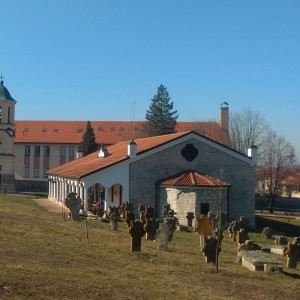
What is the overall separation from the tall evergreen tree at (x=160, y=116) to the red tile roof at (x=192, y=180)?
45903 millimetres

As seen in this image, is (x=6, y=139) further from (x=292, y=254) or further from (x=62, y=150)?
(x=292, y=254)

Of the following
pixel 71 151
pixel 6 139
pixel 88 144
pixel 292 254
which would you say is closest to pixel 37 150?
pixel 71 151

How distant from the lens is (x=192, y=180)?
3212 cm

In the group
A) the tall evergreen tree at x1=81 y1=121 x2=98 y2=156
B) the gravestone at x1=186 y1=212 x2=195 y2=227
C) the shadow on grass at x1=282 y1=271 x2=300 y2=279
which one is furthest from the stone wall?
the tall evergreen tree at x1=81 y1=121 x2=98 y2=156

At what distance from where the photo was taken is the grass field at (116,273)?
11062 mm

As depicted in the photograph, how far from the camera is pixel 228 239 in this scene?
85.9 feet

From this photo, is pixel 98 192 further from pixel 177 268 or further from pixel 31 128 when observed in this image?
pixel 31 128

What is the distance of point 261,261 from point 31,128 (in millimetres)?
72259

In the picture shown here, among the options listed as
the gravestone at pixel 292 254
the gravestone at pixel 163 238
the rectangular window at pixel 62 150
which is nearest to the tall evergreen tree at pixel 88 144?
the rectangular window at pixel 62 150

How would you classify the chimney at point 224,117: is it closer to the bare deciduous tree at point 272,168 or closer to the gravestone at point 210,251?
the bare deciduous tree at point 272,168

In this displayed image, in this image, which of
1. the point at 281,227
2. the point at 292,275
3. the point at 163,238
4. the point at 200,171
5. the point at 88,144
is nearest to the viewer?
the point at 292,275

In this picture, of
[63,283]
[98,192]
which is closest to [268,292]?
[63,283]

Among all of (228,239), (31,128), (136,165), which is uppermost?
(31,128)

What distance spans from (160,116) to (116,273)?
69072 mm
